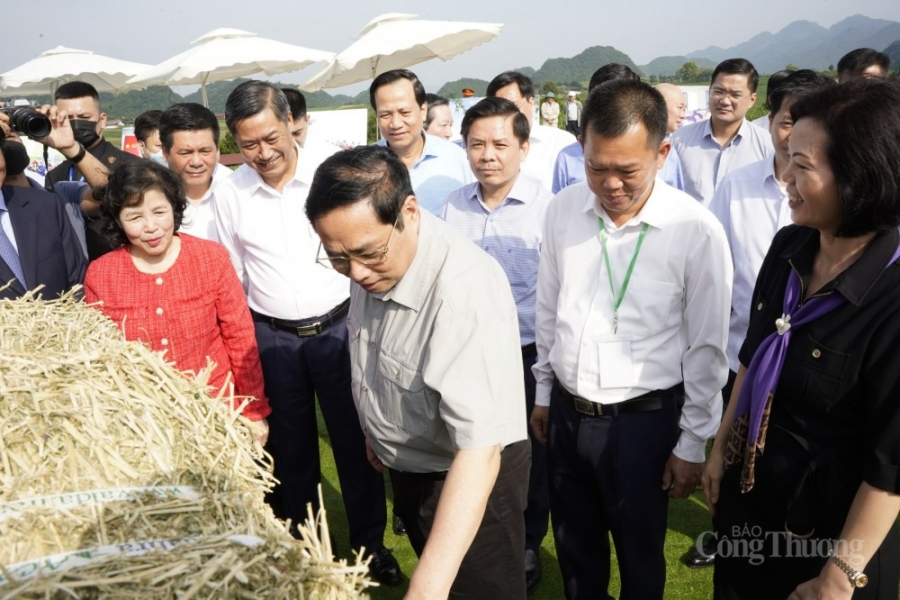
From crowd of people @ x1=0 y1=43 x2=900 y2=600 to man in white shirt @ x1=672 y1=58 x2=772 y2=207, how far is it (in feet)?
1.05

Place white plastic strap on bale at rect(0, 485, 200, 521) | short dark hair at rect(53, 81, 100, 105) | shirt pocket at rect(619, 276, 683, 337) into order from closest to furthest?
white plastic strap on bale at rect(0, 485, 200, 521)
shirt pocket at rect(619, 276, 683, 337)
short dark hair at rect(53, 81, 100, 105)

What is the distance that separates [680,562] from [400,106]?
3.22 metres

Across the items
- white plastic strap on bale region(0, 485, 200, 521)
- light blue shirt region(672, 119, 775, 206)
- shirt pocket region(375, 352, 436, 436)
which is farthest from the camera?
light blue shirt region(672, 119, 775, 206)

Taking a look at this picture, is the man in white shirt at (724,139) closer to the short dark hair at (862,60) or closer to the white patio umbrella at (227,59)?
the short dark hair at (862,60)

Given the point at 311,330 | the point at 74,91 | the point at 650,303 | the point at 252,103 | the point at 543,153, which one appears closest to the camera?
the point at 650,303

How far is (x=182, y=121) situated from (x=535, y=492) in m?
2.93

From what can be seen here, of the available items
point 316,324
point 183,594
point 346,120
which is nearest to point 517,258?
point 316,324

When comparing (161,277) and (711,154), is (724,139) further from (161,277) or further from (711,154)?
(161,277)

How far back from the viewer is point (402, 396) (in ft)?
6.81

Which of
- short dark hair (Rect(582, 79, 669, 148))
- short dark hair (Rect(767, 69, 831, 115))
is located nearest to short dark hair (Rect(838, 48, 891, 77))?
short dark hair (Rect(767, 69, 831, 115))

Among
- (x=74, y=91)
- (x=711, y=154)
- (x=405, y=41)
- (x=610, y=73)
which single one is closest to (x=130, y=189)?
(x=610, y=73)

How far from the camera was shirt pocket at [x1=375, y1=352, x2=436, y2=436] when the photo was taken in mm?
2025

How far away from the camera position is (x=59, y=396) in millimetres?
1914

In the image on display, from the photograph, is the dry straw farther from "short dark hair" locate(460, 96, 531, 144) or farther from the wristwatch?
"short dark hair" locate(460, 96, 531, 144)
